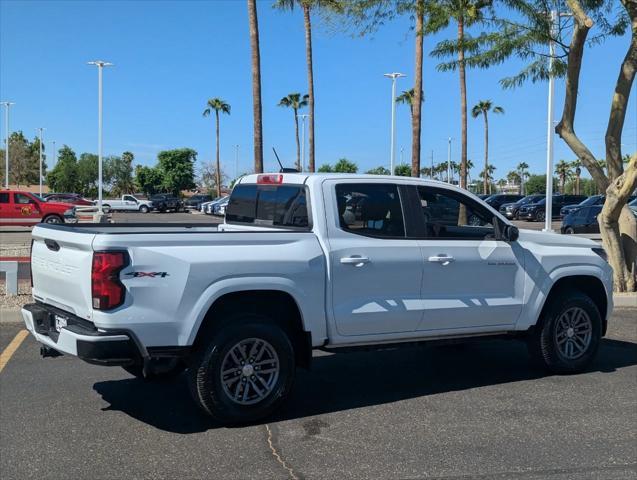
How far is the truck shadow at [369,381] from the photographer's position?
17.7 feet

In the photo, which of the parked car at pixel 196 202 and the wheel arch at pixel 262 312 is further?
the parked car at pixel 196 202

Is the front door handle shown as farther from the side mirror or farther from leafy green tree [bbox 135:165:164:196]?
leafy green tree [bbox 135:165:164:196]

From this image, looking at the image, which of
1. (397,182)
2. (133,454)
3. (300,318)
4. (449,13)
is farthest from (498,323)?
(449,13)

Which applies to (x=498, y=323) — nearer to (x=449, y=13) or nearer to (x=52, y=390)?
(x=52, y=390)

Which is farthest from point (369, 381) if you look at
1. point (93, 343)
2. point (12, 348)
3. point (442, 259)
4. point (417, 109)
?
point (417, 109)

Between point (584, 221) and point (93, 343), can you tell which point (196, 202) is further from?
point (93, 343)

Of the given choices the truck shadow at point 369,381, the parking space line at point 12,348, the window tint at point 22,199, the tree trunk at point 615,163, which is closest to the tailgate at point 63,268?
the truck shadow at point 369,381

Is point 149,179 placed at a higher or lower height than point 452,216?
higher

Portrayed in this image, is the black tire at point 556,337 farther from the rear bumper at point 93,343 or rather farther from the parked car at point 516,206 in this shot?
the parked car at point 516,206

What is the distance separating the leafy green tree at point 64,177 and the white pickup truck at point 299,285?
91535 mm

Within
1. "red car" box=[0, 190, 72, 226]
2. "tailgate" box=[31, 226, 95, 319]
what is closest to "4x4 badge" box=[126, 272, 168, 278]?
"tailgate" box=[31, 226, 95, 319]

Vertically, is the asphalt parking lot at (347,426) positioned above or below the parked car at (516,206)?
below

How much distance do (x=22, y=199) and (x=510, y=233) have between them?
25.0 meters

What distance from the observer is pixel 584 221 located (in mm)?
26500
